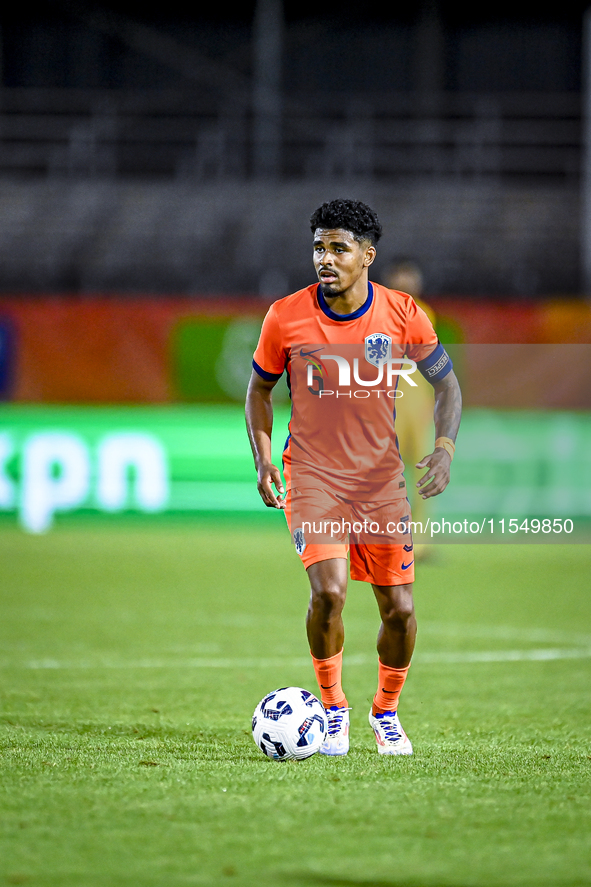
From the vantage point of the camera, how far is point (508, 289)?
1606 centimetres

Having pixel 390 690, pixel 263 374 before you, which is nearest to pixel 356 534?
pixel 390 690

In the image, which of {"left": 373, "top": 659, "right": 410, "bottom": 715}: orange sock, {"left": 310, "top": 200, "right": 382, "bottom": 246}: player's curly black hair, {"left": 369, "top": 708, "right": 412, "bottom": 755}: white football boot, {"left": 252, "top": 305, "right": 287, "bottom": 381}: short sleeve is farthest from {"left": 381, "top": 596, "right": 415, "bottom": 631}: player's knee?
{"left": 310, "top": 200, "right": 382, "bottom": 246}: player's curly black hair

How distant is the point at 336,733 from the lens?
4301 millimetres

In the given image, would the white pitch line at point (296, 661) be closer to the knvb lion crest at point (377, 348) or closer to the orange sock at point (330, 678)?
the orange sock at point (330, 678)

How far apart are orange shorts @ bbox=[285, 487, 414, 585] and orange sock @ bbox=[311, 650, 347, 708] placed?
0.32 meters

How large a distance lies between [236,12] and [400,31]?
9.17 feet

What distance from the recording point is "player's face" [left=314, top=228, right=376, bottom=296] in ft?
14.2

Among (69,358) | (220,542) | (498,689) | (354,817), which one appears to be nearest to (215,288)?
(69,358)

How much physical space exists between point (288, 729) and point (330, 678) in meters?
0.33

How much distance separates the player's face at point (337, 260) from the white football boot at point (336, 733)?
1.48 metres

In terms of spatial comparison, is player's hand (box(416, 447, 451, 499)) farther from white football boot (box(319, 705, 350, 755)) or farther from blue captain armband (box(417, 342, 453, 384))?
white football boot (box(319, 705, 350, 755))

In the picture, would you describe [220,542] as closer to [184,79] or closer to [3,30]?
[184,79]

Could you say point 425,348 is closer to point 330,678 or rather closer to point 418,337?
point 418,337

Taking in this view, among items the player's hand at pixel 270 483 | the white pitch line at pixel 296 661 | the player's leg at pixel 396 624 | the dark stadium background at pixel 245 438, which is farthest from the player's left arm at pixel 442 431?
the white pitch line at pixel 296 661
